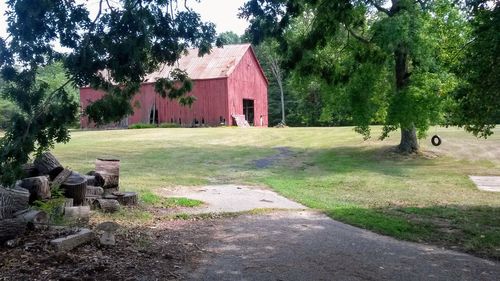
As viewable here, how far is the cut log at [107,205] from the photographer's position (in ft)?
34.0

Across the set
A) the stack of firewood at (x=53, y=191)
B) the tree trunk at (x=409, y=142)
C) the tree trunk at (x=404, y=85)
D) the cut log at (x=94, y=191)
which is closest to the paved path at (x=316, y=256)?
the stack of firewood at (x=53, y=191)

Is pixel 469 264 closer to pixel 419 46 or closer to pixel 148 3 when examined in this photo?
pixel 148 3

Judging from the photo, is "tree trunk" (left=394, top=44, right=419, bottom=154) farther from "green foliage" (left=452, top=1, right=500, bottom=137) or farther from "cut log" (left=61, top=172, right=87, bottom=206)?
"cut log" (left=61, top=172, right=87, bottom=206)

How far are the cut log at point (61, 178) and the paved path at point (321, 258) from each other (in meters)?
3.36

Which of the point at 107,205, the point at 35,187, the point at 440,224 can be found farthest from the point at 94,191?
the point at 440,224

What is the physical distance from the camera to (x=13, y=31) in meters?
7.43

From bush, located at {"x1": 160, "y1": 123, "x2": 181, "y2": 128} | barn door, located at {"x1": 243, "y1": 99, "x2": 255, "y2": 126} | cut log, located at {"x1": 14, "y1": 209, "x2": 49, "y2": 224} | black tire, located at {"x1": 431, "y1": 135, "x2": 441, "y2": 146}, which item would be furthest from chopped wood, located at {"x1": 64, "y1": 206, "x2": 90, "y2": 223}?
barn door, located at {"x1": 243, "y1": 99, "x2": 255, "y2": 126}

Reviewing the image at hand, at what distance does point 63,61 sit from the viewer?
8.02 meters

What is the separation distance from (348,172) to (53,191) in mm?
14517

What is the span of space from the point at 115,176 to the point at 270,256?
18.2ft

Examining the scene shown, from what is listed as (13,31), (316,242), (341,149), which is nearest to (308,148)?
(341,149)

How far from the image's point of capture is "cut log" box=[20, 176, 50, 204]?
358 inches

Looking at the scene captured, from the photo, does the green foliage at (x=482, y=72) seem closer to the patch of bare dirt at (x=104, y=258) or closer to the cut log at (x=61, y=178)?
the patch of bare dirt at (x=104, y=258)

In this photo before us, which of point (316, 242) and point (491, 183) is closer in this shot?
point (316, 242)
